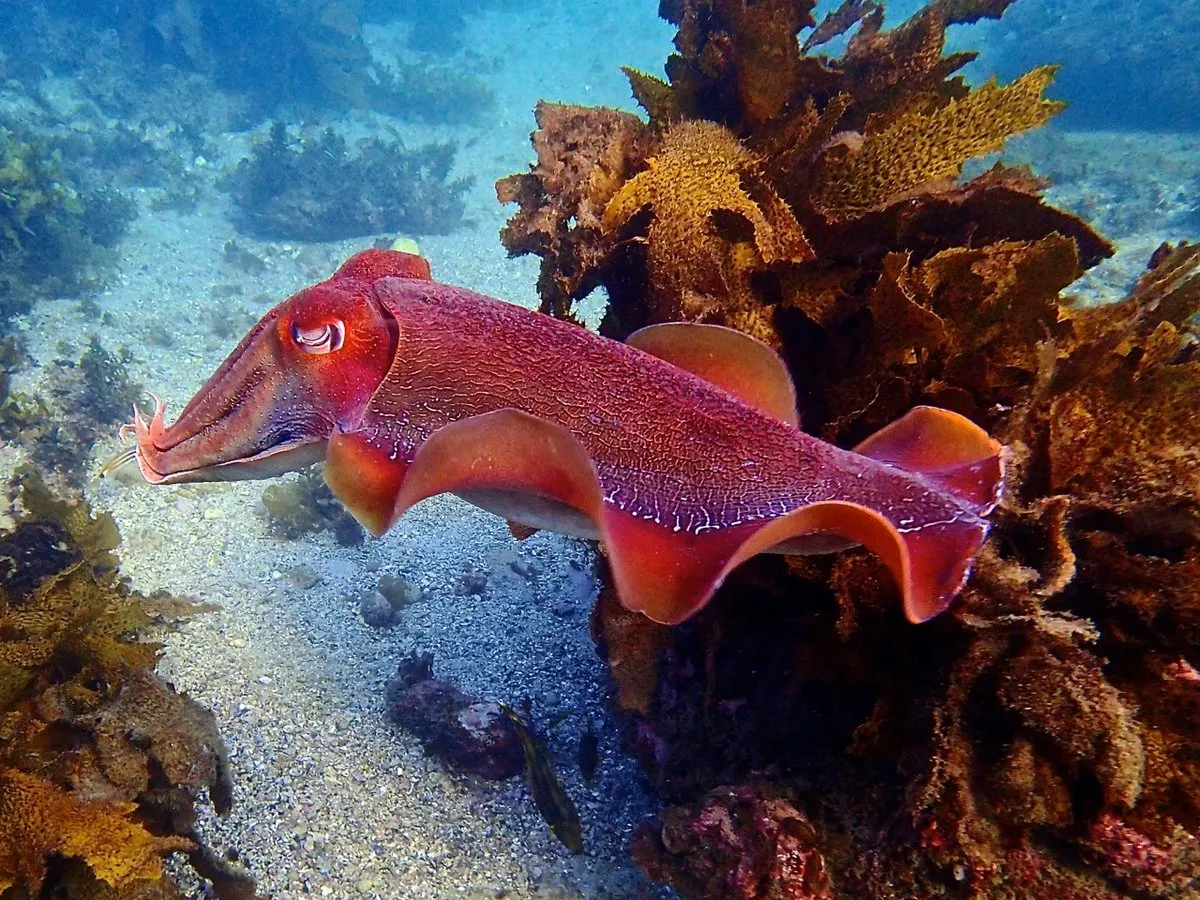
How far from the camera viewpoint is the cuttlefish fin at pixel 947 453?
2.11 m

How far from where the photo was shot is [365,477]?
2352 mm

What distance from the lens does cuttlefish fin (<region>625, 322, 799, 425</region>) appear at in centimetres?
280

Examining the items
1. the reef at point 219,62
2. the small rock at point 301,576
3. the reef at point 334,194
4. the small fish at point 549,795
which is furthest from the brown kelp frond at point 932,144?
the reef at point 219,62

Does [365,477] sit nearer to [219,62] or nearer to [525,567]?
[525,567]

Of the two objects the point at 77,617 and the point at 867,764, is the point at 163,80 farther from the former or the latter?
the point at 867,764

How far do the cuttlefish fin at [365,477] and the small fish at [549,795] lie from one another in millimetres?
2485

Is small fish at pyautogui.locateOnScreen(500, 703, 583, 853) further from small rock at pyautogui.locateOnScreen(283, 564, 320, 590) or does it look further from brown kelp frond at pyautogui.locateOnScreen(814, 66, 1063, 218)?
brown kelp frond at pyautogui.locateOnScreen(814, 66, 1063, 218)

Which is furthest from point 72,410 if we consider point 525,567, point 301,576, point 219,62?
point 219,62

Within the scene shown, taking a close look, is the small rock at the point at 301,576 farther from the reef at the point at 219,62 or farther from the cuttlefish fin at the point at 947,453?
the reef at the point at 219,62

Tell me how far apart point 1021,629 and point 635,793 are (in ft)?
8.45

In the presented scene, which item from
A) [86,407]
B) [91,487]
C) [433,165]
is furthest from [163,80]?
[91,487]

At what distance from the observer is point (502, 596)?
235 inches

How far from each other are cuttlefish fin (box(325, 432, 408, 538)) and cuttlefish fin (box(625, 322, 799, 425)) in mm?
1227

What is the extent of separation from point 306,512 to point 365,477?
242 inches
